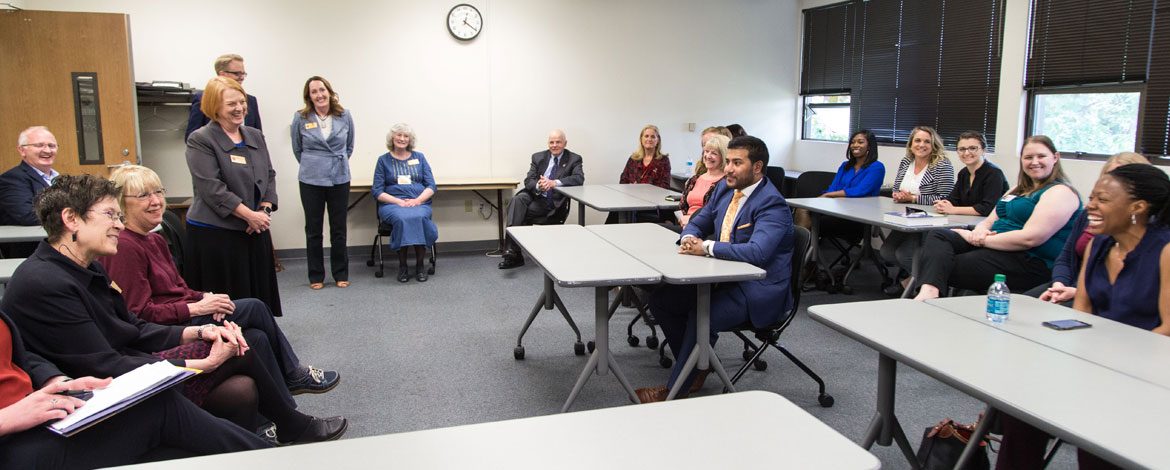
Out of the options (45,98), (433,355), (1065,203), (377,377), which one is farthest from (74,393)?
(45,98)

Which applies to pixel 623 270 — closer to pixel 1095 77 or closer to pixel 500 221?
pixel 1095 77

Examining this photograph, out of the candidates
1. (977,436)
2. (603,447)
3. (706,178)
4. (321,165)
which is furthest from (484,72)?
(603,447)

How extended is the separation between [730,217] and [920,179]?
8.21 feet

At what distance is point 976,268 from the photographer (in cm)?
364

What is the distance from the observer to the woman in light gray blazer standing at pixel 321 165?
209 inches

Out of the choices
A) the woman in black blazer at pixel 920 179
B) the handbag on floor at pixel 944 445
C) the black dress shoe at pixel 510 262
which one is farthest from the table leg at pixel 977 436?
the black dress shoe at pixel 510 262

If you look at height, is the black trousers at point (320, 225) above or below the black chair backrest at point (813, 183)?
below

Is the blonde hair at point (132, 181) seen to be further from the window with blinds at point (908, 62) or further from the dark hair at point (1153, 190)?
the window with blinds at point (908, 62)

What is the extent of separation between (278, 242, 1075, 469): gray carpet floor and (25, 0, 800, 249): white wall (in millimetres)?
1663

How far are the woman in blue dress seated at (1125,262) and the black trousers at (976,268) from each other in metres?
1.20

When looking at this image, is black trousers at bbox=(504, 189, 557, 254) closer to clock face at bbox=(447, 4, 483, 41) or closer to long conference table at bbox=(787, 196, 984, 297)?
clock face at bbox=(447, 4, 483, 41)

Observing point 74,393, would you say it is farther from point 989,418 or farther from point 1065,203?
point 1065,203

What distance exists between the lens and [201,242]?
352 centimetres

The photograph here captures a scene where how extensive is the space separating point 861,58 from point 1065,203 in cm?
356
